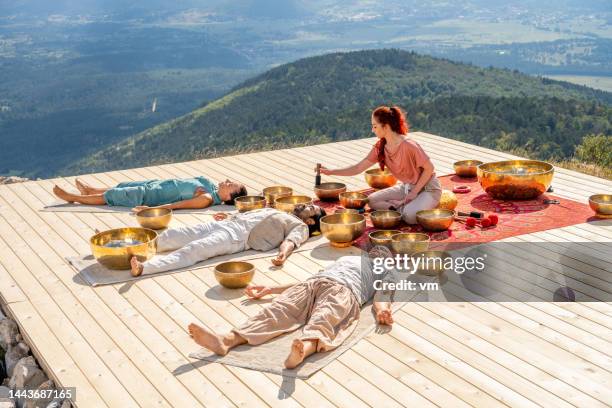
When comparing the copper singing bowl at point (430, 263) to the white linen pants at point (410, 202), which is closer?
the copper singing bowl at point (430, 263)

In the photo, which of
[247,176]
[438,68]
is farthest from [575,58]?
[247,176]

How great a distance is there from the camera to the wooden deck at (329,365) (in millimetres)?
3113

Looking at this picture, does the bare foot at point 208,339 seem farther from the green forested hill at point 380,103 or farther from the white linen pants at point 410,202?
the green forested hill at point 380,103

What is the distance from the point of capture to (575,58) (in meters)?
89.4

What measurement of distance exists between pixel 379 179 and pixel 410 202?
85 cm

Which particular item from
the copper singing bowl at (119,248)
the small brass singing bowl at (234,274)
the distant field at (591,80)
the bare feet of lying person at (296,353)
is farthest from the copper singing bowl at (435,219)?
the distant field at (591,80)

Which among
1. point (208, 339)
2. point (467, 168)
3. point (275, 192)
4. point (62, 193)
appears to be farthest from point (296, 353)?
point (467, 168)

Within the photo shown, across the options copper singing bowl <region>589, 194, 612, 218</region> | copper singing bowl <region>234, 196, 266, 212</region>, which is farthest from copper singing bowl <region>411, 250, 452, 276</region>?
copper singing bowl <region>589, 194, 612, 218</region>

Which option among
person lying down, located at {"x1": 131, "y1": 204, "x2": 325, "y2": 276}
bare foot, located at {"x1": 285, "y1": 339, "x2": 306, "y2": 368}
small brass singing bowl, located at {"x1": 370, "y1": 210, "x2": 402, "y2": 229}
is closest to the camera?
bare foot, located at {"x1": 285, "y1": 339, "x2": 306, "y2": 368}

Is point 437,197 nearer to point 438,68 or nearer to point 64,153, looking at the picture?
point 438,68

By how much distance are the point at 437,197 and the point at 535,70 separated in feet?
279

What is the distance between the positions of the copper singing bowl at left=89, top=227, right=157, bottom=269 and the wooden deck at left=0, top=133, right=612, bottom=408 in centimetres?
19

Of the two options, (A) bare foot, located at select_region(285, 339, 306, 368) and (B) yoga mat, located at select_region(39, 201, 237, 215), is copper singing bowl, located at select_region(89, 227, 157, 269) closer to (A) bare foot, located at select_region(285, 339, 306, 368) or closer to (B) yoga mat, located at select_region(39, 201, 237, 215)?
(B) yoga mat, located at select_region(39, 201, 237, 215)

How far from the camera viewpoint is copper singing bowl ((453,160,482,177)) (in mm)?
6562
